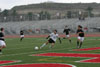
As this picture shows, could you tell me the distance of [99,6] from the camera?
151 m

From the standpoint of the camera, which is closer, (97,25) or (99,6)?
(97,25)

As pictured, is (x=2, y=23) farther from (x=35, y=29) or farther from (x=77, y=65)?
(x=77, y=65)

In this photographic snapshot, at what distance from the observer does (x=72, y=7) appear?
161 meters

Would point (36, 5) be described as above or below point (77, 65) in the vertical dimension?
below

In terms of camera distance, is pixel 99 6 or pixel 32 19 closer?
pixel 32 19

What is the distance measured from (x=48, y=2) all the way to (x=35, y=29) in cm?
10343

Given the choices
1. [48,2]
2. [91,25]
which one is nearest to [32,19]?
[91,25]

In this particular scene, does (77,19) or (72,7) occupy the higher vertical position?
(77,19)

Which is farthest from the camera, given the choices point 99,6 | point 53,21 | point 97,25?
point 99,6

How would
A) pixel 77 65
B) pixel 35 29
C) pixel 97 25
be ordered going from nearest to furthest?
1. pixel 77 65
2. pixel 97 25
3. pixel 35 29

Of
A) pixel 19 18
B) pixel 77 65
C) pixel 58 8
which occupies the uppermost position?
pixel 77 65

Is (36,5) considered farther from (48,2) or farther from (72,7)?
(72,7)

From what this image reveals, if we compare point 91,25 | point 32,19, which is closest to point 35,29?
point 32,19

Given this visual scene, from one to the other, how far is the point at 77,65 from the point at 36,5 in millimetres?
156535
